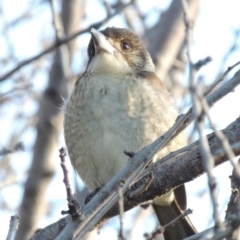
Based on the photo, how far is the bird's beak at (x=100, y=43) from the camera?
17.9ft

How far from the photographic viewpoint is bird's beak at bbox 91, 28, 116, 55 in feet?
17.9

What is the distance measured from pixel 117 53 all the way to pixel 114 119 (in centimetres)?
85

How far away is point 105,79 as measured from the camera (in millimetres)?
5453

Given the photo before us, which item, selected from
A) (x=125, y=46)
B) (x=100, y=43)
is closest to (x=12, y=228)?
(x=100, y=43)

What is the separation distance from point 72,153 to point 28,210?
80 cm

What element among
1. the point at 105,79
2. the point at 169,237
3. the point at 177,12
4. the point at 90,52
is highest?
the point at 177,12

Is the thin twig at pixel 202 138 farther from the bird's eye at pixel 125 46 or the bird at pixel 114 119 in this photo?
the bird's eye at pixel 125 46

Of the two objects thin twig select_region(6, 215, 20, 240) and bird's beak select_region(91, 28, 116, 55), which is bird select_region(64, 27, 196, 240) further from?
thin twig select_region(6, 215, 20, 240)

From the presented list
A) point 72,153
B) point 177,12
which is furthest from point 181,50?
point 72,153

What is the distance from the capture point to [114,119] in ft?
16.8

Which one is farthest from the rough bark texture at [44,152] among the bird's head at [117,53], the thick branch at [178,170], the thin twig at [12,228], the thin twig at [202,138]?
the thin twig at [202,138]

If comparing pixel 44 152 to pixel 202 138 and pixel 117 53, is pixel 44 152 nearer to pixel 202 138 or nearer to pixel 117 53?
pixel 117 53

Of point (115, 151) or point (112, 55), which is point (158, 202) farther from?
point (112, 55)

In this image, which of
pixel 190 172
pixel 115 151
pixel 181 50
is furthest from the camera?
pixel 181 50
